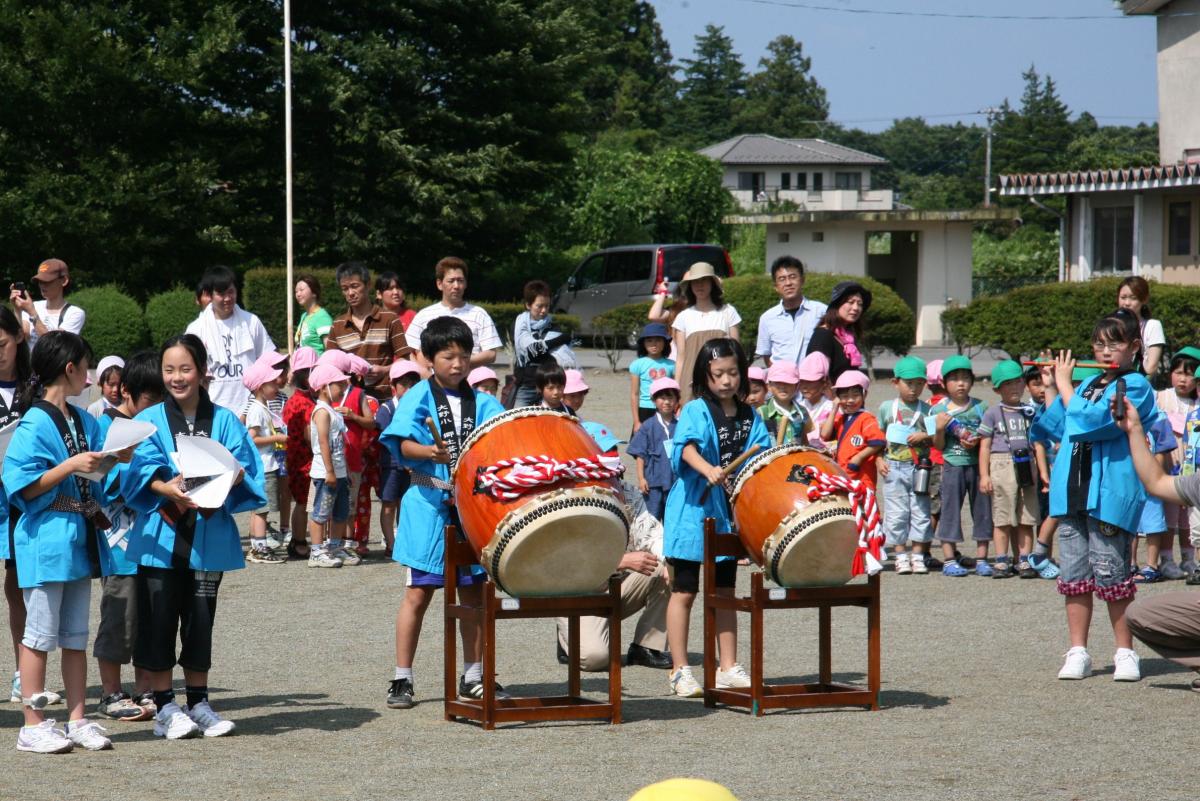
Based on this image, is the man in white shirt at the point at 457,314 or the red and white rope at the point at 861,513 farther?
the man in white shirt at the point at 457,314

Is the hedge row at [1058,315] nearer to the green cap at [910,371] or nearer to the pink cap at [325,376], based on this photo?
the green cap at [910,371]

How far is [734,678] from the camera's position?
6.61 metres

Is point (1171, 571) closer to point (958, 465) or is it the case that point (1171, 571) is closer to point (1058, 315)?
point (958, 465)

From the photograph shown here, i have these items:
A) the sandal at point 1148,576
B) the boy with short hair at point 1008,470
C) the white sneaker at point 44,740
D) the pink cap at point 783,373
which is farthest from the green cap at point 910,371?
the white sneaker at point 44,740

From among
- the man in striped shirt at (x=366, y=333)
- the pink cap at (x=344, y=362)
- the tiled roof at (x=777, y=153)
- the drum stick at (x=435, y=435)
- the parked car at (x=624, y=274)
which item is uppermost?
the tiled roof at (x=777, y=153)

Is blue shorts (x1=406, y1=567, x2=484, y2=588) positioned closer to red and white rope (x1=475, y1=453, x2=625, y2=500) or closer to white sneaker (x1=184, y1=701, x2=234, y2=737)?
red and white rope (x1=475, y1=453, x2=625, y2=500)

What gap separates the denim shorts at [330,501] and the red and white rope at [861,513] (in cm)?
476

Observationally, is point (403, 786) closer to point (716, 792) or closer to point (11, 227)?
point (716, 792)

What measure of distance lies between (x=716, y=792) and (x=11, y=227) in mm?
29686

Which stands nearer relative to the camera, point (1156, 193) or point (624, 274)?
point (1156, 193)

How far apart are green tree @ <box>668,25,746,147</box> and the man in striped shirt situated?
8449 cm

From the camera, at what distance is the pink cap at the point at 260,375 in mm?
10500

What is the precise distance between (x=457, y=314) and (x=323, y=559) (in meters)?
1.91

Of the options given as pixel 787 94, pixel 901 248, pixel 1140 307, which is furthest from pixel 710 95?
pixel 1140 307
